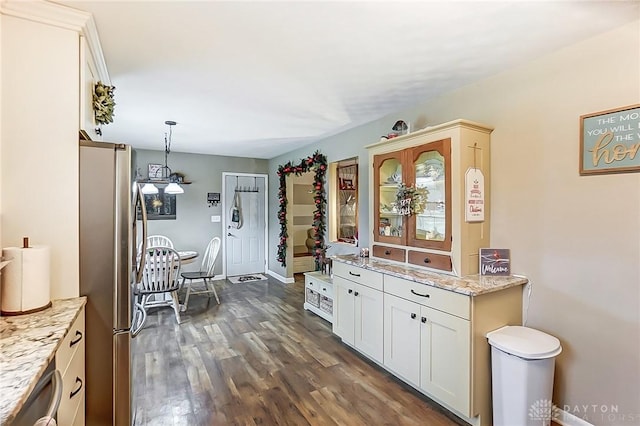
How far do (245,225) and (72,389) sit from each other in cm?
498

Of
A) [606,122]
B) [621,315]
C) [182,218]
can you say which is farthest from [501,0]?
[182,218]

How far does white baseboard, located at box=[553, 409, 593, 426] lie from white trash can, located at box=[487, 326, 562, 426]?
7.4 inches

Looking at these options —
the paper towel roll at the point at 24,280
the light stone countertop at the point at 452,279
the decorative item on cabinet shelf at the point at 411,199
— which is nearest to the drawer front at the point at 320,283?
the light stone countertop at the point at 452,279

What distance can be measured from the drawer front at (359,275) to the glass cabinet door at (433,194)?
0.44 m

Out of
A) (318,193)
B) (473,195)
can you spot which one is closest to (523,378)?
(473,195)

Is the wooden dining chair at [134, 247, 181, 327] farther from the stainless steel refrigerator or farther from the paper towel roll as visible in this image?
the paper towel roll

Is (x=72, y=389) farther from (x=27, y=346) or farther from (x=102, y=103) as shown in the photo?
(x=102, y=103)

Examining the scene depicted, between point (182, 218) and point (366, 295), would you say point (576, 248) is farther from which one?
point (182, 218)

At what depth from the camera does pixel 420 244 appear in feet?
8.71

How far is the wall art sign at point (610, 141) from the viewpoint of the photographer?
5.83 feet

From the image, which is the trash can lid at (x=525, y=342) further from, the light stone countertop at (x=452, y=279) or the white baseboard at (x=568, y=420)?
the white baseboard at (x=568, y=420)

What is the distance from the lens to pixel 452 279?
89.3 inches

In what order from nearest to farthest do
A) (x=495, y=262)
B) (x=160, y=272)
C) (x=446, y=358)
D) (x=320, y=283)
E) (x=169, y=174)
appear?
(x=446, y=358) < (x=495, y=262) < (x=160, y=272) < (x=320, y=283) < (x=169, y=174)

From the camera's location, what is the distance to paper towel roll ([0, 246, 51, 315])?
1.41 meters
